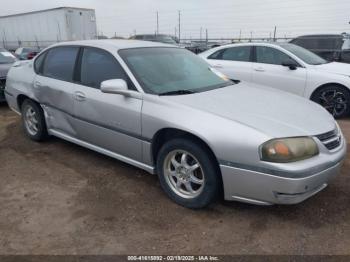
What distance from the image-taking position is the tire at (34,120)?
5215 millimetres

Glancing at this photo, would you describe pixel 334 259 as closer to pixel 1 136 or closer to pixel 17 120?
pixel 1 136

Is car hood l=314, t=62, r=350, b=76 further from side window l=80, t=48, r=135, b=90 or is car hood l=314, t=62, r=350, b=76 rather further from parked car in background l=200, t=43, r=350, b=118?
side window l=80, t=48, r=135, b=90

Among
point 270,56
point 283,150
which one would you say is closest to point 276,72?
point 270,56

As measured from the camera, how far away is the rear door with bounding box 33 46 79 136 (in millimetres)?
4590

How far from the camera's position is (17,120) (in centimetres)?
705

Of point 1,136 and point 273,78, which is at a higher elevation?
point 273,78

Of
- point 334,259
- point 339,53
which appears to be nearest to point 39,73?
point 334,259

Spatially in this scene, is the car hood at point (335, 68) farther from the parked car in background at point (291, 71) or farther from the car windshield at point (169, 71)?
the car windshield at point (169, 71)

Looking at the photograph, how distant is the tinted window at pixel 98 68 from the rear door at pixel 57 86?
0.64 ft

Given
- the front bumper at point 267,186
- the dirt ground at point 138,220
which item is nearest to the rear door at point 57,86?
the dirt ground at point 138,220

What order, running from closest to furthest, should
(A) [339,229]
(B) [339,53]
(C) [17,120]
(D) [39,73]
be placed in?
(A) [339,229]
(D) [39,73]
(C) [17,120]
(B) [339,53]

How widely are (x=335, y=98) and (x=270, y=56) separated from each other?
1.60m

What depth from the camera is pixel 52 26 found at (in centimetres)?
2377

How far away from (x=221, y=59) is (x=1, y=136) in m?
4.93
